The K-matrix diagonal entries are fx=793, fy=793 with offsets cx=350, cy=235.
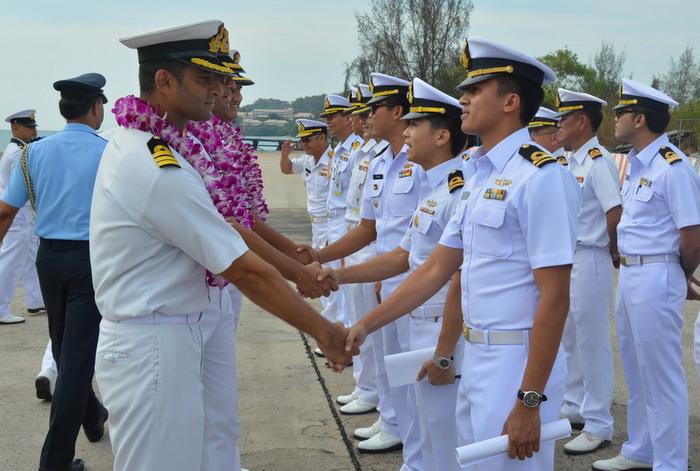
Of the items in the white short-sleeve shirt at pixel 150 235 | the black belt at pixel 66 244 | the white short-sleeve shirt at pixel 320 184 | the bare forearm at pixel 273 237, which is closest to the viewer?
the white short-sleeve shirt at pixel 150 235

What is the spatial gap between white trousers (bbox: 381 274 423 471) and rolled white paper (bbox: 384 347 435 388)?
617 millimetres

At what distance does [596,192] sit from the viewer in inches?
223

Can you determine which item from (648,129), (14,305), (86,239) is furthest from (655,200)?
(14,305)

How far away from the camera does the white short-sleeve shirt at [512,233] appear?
2.77 meters

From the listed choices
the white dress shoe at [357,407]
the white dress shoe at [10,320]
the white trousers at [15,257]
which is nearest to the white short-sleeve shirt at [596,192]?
the white dress shoe at [357,407]

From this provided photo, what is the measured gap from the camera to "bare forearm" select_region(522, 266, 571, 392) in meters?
2.72

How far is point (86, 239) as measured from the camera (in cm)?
482

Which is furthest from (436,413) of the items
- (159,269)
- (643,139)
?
(643,139)

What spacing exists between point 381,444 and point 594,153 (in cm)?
253

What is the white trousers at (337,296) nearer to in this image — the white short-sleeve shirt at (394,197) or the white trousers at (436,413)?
the white short-sleeve shirt at (394,197)

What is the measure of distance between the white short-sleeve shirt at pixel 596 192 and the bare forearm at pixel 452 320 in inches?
95.8

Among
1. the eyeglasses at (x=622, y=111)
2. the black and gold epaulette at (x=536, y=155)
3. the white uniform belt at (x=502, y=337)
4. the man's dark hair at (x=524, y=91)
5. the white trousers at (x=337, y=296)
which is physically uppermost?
the man's dark hair at (x=524, y=91)

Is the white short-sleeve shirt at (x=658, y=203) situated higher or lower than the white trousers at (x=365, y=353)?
higher

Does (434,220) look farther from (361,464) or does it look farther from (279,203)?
(279,203)
